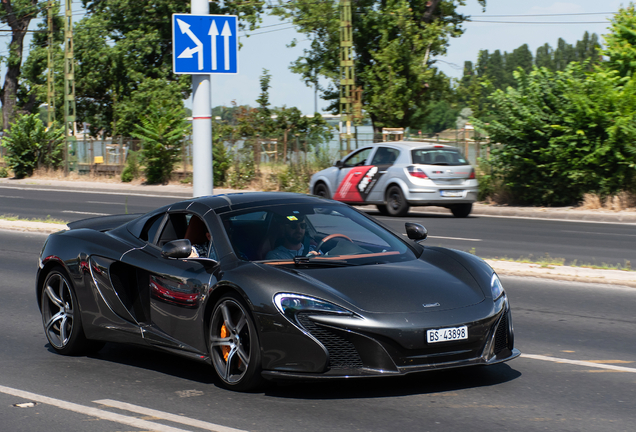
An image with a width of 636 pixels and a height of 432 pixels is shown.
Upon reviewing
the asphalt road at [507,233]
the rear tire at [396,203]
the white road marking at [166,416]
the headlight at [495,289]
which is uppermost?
the headlight at [495,289]

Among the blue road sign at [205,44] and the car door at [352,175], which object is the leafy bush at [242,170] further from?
the blue road sign at [205,44]

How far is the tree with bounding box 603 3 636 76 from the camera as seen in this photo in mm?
22672

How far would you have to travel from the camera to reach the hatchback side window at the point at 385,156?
20.5m

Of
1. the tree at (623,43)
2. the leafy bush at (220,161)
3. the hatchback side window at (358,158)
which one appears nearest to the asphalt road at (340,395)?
the hatchback side window at (358,158)

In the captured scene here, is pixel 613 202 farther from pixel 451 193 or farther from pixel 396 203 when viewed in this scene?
pixel 396 203

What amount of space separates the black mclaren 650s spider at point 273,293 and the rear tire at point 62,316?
11 millimetres

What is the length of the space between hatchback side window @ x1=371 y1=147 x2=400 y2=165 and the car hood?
14.9 metres

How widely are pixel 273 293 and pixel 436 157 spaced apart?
15.6 m

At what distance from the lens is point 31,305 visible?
29.4ft

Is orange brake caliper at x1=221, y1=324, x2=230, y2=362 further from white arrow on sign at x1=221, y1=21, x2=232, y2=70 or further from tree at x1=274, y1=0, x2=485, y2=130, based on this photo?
tree at x1=274, y1=0, x2=485, y2=130

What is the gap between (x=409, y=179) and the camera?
19797 millimetres

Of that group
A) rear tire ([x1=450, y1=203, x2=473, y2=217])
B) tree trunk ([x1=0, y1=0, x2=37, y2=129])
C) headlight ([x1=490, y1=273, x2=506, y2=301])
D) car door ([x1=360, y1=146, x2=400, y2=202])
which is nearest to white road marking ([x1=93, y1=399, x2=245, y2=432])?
headlight ([x1=490, y1=273, x2=506, y2=301])

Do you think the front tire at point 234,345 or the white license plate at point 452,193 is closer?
the front tire at point 234,345

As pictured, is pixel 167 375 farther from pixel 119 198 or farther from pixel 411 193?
pixel 119 198
